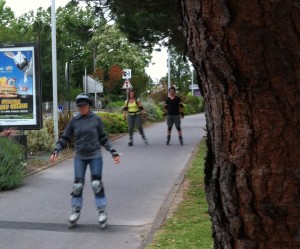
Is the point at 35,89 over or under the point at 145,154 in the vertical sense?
over

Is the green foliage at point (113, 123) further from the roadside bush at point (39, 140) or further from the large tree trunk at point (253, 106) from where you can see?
the large tree trunk at point (253, 106)

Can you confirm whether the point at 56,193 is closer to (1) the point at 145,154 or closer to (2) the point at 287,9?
(1) the point at 145,154

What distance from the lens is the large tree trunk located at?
188cm

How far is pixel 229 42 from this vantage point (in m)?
1.90

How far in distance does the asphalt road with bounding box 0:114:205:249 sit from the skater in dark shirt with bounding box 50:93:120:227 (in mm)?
280

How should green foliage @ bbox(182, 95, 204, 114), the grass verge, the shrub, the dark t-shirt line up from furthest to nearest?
green foliage @ bbox(182, 95, 204, 114), the dark t-shirt, the shrub, the grass verge

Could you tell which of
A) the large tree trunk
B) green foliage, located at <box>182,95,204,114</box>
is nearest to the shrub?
the large tree trunk

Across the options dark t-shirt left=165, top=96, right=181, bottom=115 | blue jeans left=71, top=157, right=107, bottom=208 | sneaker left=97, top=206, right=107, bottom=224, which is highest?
dark t-shirt left=165, top=96, right=181, bottom=115

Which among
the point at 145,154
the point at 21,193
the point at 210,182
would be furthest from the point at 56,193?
the point at 210,182

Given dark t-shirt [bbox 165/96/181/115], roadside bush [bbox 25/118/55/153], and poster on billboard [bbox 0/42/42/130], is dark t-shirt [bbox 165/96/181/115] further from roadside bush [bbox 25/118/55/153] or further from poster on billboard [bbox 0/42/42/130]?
poster on billboard [bbox 0/42/42/130]

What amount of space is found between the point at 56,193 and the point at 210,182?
7661 millimetres

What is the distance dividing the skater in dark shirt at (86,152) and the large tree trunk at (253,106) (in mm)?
5192

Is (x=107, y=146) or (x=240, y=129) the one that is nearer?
(x=240, y=129)

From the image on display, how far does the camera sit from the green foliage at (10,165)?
970 centimetres
